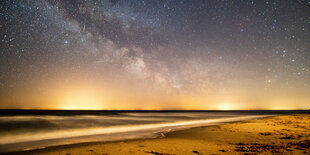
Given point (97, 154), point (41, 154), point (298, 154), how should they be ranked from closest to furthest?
point (298, 154) < point (97, 154) < point (41, 154)

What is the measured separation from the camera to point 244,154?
15.5ft

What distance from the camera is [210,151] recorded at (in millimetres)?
5184

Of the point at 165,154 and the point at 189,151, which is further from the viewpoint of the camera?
the point at 189,151

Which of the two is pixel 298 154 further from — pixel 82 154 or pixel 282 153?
pixel 82 154

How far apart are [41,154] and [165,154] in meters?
3.67

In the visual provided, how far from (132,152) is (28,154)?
10.5ft

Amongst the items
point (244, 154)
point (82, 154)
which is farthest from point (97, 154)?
point (244, 154)

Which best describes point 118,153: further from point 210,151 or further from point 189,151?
point 210,151

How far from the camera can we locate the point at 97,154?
5.02 meters

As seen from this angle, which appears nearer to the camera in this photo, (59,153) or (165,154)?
(165,154)

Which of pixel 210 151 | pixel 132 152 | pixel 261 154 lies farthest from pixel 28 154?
pixel 261 154

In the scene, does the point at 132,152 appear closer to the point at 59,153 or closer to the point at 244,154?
the point at 59,153

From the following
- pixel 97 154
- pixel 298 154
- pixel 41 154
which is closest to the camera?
pixel 298 154

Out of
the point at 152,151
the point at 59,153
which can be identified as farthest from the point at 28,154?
the point at 152,151
